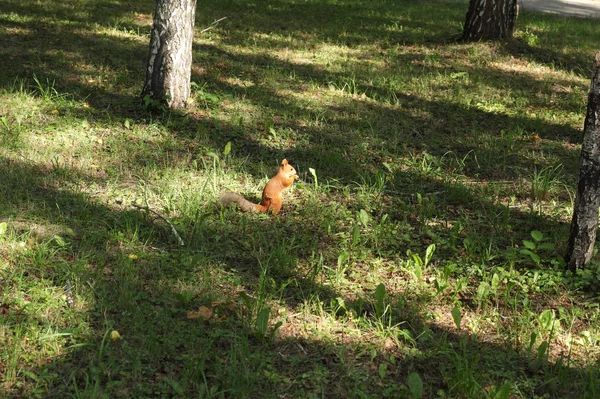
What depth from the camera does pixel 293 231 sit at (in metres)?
4.81

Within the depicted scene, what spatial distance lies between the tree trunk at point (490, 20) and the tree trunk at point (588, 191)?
574cm

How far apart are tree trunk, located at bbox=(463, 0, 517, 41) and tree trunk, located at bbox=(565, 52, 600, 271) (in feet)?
18.8

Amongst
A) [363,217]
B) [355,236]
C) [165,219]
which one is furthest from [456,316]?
[165,219]

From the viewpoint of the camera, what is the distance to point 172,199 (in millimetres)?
5047

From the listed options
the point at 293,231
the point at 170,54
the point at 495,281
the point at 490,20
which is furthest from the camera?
the point at 490,20

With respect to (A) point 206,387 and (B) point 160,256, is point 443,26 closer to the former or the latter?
(B) point 160,256

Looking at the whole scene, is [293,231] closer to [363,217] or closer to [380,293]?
[363,217]

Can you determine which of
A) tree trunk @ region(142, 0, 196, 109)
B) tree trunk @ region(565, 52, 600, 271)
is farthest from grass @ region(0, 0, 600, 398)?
tree trunk @ region(142, 0, 196, 109)

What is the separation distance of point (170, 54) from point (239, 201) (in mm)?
2437

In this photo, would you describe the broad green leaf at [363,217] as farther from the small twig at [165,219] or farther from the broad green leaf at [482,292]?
the small twig at [165,219]

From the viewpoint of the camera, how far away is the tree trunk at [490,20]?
31.0 ft

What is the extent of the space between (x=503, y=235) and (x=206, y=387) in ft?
8.97

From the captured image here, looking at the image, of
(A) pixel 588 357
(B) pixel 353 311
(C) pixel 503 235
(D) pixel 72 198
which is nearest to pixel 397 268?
(B) pixel 353 311

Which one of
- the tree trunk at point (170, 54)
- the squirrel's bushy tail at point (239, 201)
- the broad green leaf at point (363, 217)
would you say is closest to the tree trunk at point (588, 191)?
the broad green leaf at point (363, 217)
